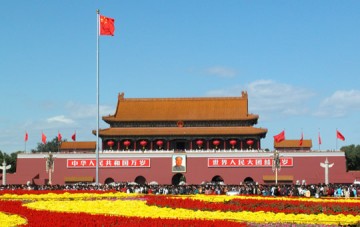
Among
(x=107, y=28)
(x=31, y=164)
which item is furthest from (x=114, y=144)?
(x=107, y=28)

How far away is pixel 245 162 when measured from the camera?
210ft

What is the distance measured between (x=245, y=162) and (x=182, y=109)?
11031mm

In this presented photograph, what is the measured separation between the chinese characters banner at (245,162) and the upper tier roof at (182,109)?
5576 mm

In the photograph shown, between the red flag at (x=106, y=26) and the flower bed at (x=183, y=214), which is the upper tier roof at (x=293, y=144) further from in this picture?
the flower bed at (x=183, y=214)

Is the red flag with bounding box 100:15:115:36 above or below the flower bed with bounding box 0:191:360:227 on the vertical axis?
above

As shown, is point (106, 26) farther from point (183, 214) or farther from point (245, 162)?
point (245, 162)

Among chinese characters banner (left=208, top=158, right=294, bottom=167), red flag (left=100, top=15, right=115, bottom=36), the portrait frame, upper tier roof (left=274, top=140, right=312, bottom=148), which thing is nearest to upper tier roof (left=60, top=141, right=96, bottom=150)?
the portrait frame

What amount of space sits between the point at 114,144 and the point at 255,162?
15.8 metres

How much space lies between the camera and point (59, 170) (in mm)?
65500

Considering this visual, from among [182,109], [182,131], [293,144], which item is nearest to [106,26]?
[182,131]

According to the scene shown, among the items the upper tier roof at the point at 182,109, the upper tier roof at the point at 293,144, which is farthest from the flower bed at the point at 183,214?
the upper tier roof at the point at 293,144

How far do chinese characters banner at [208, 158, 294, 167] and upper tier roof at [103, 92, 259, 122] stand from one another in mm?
5576

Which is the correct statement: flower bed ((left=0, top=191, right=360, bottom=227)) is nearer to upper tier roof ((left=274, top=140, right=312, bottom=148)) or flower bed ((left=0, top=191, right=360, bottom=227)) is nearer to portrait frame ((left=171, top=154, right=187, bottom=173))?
portrait frame ((left=171, top=154, right=187, bottom=173))

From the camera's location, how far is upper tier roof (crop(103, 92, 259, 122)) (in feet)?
227
